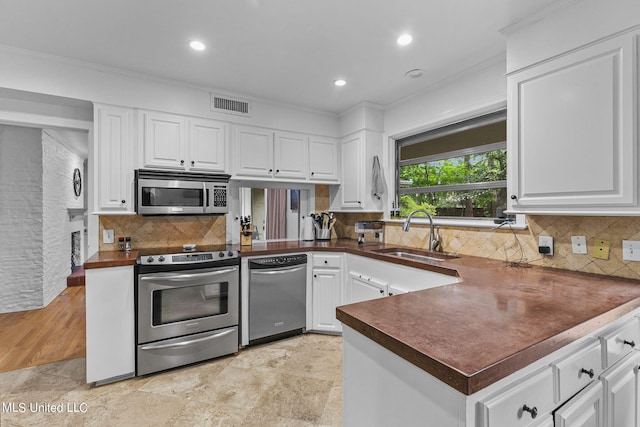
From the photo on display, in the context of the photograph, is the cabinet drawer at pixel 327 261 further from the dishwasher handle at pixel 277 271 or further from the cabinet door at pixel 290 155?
the cabinet door at pixel 290 155

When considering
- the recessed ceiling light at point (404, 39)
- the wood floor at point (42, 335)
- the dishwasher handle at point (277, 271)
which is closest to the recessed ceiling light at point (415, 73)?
the recessed ceiling light at point (404, 39)

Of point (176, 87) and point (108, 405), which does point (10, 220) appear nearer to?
point (176, 87)

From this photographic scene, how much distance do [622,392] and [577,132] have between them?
1.26 metres

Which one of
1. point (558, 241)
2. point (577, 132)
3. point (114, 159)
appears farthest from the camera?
point (114, 159)

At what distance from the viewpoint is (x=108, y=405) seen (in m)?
2.12

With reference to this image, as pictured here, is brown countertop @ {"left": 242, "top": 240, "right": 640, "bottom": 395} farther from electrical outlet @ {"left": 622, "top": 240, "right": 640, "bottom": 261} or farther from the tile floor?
the tile floor

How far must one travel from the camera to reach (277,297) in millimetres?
3066

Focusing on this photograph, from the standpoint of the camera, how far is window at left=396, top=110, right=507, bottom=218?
8.68 ft

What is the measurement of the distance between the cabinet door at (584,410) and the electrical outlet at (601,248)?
99 cm

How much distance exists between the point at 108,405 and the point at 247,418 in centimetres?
98

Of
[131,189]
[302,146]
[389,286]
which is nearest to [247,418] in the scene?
[389,286]

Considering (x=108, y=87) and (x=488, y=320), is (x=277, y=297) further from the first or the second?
(x=108, y=87)

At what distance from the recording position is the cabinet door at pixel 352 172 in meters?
3.56

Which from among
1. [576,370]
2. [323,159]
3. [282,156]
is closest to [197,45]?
[282,156]
